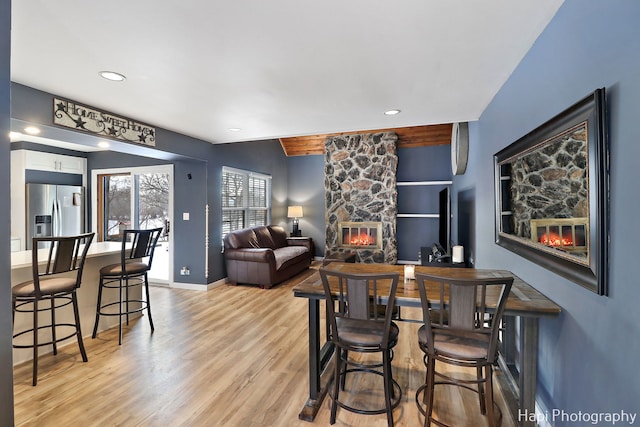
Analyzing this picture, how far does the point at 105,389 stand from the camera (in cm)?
220

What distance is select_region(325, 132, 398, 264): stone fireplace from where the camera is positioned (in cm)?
654

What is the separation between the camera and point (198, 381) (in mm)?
2307

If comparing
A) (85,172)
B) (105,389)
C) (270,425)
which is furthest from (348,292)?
(85,172)

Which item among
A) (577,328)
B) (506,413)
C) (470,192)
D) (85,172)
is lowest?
(506,413)

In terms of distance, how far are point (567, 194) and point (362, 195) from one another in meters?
5.37

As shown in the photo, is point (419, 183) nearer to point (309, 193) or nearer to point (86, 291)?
point (309, 193)

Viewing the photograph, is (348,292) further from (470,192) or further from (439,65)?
(470,192)

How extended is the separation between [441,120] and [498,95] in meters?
0.91

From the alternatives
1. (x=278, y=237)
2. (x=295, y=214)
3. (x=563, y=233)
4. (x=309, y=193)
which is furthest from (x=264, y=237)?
(x=563, y=233)

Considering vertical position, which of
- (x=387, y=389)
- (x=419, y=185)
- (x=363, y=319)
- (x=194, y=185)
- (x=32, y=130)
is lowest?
(x=387, y=389)

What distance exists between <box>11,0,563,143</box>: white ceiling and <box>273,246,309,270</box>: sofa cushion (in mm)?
2705

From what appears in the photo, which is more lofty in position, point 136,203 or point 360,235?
point 136,203

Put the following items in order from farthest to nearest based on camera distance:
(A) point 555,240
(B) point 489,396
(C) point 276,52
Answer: (C) point 276,52, (B) point 489,396, (A) point 555,240

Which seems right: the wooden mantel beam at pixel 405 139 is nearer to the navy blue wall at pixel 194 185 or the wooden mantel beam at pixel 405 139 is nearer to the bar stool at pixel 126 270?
the navy blue wall at pixel 194 185
